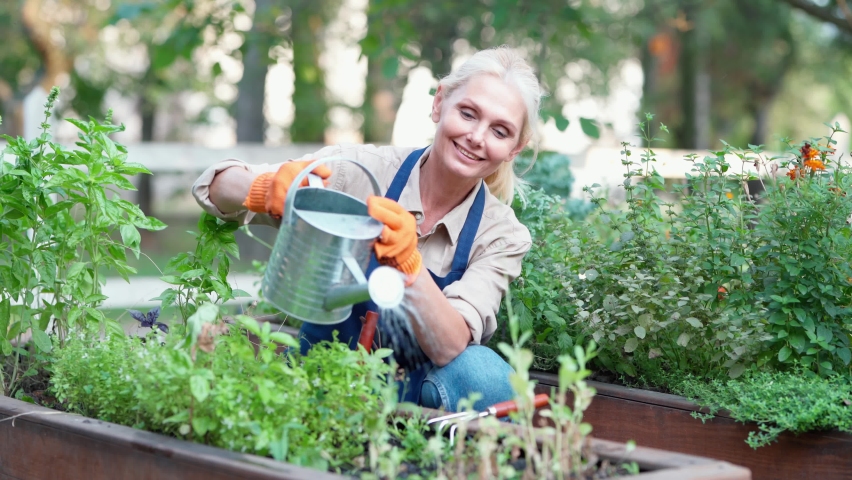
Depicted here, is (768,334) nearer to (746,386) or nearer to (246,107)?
(746,386)

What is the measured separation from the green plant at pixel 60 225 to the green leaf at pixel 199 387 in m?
0.76

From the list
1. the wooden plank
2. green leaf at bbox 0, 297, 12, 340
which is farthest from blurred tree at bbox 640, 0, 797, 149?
the wooden plank

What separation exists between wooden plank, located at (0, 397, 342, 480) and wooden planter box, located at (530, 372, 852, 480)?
47.1 inches

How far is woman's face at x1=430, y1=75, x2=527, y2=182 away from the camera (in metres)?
2.31

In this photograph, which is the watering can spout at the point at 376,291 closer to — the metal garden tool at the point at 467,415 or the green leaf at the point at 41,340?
the metal garden tool at the point at 467,415

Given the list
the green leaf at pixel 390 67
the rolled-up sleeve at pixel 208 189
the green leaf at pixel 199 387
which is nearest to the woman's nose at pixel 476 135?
the rolled-up sleeve at pixel 208 189

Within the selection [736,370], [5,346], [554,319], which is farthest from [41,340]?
[736,370]

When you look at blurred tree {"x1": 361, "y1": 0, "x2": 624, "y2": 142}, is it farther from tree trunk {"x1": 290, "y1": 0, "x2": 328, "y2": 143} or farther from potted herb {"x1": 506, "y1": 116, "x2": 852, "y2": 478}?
potted herb {"x1": 506, "y1": 116, "x2": 852, "y2": 478}

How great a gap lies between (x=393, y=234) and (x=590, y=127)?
8.17 ft

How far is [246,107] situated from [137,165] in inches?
235

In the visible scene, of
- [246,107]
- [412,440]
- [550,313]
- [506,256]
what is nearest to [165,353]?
[412,440]

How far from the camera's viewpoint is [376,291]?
1.60 meters

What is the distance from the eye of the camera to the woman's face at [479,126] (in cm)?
231

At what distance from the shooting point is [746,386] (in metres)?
2.21
